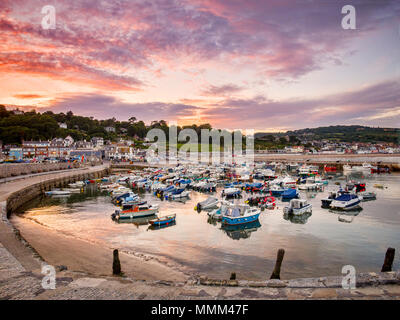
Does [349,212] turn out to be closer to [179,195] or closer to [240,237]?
[240,237]

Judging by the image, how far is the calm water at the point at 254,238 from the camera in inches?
492

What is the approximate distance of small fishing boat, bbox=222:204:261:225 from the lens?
19266mm

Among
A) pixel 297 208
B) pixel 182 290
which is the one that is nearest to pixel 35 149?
pixel 297 208

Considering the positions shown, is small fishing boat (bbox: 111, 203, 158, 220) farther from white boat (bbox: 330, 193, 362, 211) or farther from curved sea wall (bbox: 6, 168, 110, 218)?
white boat (bbox: 330, 193, 362, 211)

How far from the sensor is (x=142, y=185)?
41.3 m

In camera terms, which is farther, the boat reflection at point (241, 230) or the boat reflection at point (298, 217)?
the boat reflection at point (298, 217)

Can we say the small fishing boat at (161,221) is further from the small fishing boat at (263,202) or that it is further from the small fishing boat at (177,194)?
the small fishing boat at (177,194)

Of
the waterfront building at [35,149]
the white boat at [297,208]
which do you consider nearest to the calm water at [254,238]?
the white boat at [297,208]

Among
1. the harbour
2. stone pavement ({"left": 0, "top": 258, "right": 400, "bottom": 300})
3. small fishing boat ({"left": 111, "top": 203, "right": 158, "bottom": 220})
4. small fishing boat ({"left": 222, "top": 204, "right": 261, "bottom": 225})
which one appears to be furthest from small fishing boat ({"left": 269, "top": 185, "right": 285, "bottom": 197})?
stone pavement ({"left": 0, "top": 258, "right": 400, "bottom": 300})

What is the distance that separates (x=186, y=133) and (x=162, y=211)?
135 meters

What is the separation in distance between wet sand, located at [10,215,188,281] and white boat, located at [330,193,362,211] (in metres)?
18.4

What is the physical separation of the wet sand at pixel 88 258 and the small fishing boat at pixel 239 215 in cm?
771
